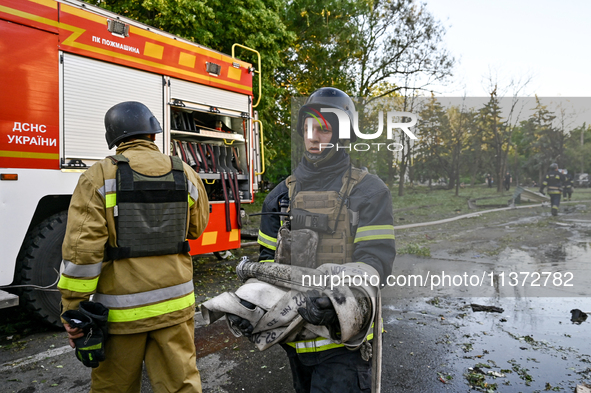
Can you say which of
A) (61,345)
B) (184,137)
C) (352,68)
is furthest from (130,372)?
(352,68)

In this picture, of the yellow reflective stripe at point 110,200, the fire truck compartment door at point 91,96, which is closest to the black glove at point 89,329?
the yellow reflective stripe at point 110,200

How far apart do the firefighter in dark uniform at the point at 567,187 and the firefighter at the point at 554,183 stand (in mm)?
85

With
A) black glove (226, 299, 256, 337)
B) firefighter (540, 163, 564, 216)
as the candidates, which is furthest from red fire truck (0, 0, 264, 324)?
firefighter (540, 163, 564, 216)

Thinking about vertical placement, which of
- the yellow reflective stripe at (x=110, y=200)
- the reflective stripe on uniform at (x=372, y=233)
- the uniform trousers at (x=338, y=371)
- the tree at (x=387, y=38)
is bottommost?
the uniform trousers at (x=338, y=371)

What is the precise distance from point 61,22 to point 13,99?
1.00 metres

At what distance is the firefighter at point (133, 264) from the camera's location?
6.45 feet

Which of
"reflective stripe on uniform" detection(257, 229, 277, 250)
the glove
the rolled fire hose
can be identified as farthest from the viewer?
"reflective stripe on uniform" detection(257, 229, 277, 250)

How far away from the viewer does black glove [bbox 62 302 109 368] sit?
1.90 m

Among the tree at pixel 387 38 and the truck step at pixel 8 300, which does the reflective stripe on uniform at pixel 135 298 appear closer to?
the truck step at pixel 8 300

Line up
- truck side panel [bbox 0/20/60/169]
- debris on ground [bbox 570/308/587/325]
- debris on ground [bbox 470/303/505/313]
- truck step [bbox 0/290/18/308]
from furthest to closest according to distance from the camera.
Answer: debris on ground [bbox 470/303/505/313]
debris on ground [bbox 570/308/587/325]
truck side panel [bbox 0/20/60/169]
truck step [bbox 0/290/18/308]

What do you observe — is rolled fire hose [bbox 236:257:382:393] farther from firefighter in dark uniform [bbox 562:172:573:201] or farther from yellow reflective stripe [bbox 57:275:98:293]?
firefighter in dark uniform [bbox 562:172:573:201]

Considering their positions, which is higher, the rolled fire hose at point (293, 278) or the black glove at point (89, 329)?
the rolled fire hose at point (293, 278)

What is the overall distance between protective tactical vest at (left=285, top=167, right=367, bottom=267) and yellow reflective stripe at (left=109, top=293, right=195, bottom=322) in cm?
105

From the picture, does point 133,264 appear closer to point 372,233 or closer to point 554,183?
point 372,233
